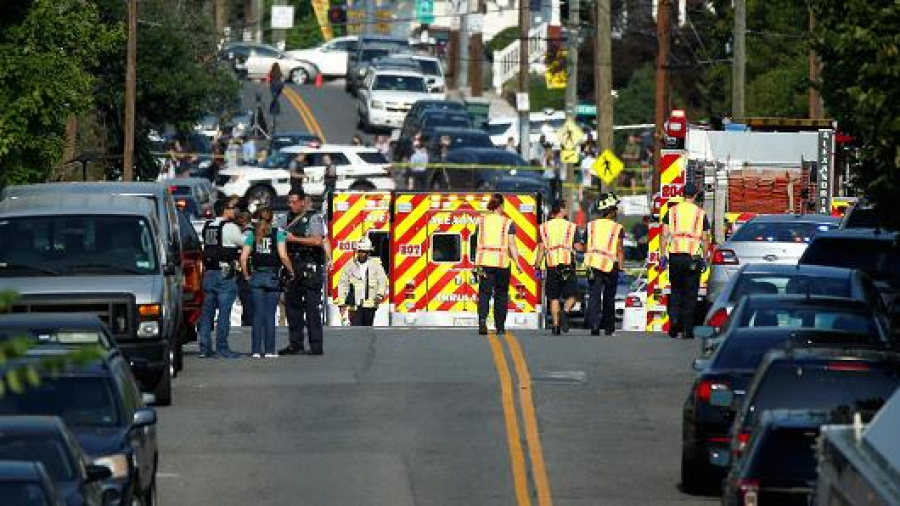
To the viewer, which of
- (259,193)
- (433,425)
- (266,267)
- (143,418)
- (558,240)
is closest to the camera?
(143,418)

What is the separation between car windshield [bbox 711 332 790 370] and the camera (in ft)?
57.7

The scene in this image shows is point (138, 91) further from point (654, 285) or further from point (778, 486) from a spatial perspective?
point (778, 486)

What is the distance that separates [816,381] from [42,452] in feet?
16.7

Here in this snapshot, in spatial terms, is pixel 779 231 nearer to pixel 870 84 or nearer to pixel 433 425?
pixel 433 425

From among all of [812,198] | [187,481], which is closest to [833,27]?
[187,481]

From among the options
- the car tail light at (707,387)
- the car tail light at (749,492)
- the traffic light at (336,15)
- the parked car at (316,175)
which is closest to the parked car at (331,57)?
the traffic light at (336,15)

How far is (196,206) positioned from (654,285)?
17.2m

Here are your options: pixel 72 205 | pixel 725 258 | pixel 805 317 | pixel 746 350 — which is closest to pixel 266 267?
pixel 72 205

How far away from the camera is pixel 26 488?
39.7ft

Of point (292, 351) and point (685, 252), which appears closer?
point (292, 351)

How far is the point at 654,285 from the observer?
3494cm

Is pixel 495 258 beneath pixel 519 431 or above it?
above

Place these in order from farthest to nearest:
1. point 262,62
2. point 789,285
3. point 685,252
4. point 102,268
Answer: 1. point 262,62
2. point 685,252
3. point 789,285
4. point 102,268

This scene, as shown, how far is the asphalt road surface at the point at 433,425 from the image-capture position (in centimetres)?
1847
